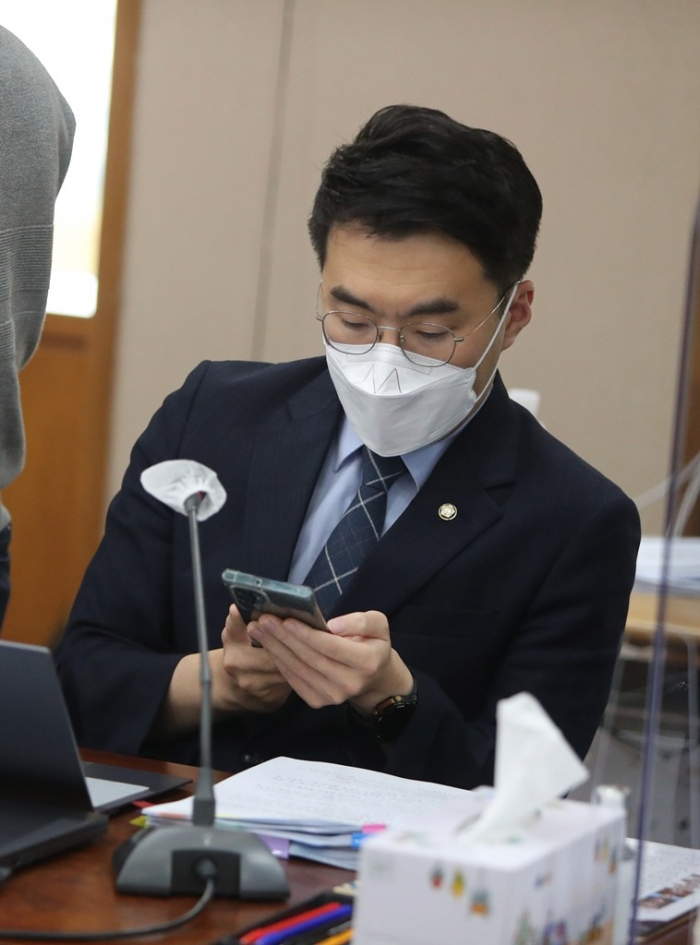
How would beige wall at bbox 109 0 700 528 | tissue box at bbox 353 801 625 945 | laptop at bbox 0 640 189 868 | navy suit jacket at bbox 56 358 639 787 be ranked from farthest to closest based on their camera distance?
beige wall at bbox 109 0 700 528 < navy suit jacket at bbox 56 358 639 787 < laptop at bbox 0 640 189 868 < tissue box at bbox 353 801 625 945

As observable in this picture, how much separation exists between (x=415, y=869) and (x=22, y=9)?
14.3ft

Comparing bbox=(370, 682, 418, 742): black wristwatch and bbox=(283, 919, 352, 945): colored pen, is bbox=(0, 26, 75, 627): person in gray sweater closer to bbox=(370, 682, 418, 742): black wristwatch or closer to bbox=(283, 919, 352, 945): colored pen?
bbox=(370, 682, 418, 742): black wristwatch

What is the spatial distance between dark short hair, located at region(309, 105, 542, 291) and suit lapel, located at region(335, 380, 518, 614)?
198 mm

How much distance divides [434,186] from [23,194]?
1.70 ft

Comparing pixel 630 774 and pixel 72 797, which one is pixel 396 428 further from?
pixel 630 774

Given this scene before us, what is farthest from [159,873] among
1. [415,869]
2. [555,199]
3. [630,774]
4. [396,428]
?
[555,199]

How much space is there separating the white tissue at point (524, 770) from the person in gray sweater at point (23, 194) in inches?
43.9

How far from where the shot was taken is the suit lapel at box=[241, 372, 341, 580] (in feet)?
5.24

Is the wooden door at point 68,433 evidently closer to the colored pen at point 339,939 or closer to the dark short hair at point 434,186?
the dark short hair at point 434,186

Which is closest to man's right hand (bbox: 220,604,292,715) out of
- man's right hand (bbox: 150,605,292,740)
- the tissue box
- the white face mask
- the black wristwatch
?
man's right hand (bbox: 150,605,292,740)

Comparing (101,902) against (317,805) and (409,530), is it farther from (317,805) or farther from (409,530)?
(409,530)

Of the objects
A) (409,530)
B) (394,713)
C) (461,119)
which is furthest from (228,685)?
(461,119)

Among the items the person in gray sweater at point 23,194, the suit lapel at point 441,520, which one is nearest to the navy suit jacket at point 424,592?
the suit lapel at point 441,520

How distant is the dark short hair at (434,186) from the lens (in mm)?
1529
